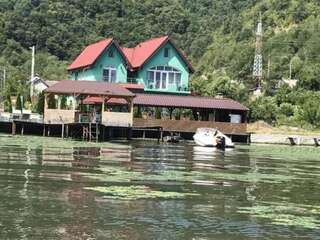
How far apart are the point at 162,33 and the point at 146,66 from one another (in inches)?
2119

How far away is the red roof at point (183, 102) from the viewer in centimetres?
5994

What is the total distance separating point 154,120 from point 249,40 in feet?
240

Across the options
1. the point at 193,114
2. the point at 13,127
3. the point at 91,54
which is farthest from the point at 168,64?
the point at 13,127

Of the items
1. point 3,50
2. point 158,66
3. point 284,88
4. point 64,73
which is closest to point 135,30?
point 64,73

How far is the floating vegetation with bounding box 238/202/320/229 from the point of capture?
589 inches

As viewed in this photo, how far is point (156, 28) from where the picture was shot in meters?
123

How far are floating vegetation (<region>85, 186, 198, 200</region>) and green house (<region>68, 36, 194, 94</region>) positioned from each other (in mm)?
48268

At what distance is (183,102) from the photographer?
199 ft

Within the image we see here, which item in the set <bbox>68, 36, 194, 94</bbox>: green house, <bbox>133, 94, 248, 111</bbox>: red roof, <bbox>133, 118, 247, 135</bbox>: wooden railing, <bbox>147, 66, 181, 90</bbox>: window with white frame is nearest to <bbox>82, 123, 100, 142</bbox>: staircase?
<bbox>133, 118, 247, 135</bbox>: wooden railing

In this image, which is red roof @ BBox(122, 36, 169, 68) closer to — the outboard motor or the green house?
the green house

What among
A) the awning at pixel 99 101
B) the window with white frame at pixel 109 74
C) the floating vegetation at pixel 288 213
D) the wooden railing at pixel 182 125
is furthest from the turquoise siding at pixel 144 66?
the floating vegetation at pixel 288 213

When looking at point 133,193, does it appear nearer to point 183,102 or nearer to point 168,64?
point 183,102

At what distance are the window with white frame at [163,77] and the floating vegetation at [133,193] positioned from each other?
48984 millimetres

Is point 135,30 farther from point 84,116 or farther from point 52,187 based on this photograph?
point 52,187
